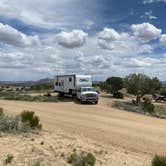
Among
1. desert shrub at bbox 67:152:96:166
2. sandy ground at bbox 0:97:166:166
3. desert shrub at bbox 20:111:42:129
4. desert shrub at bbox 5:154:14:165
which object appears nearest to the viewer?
desert shrub at bbox 5:154:14:165

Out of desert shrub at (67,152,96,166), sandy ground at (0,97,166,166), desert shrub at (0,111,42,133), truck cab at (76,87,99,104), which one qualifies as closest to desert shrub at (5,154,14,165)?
sandy ground at (0,97,166,166)

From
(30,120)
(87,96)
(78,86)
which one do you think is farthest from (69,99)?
(30,120)

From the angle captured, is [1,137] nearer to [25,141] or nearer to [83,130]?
[25,141]

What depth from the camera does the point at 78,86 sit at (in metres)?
41.8

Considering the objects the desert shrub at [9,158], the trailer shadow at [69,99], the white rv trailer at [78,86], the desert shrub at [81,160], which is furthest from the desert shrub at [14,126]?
the trailer shadow at [69,99]

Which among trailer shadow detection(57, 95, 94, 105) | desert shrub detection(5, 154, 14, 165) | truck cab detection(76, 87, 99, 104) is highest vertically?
truck cab detection(76, 87, 99, 104)

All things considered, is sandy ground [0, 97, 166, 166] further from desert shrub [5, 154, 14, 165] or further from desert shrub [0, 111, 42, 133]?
desert shrub [0, 111, 42, 133]

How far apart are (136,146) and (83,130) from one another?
14.1ft

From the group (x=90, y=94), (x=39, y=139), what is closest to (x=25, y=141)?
(x=39, y=139)

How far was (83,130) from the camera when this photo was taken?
60.5 feet

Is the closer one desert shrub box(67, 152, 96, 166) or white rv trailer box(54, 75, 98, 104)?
desert shrub box(67, 152, 96, 166)

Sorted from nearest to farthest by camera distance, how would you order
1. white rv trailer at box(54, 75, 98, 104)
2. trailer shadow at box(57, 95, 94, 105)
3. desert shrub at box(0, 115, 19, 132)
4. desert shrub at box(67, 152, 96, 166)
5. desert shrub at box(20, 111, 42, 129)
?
1. desert shrub at box(67, 152, 96, 166)
2. desert shrub at box(0, 115, 19, 132)
3. desert shrub at box(20, 111, 42, 129)
4. white rv trailer at box(54, 75, 98, 104)
5. trailer shadow at box(57, 95, 94, 105)

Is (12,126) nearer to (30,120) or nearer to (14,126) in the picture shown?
(14,126)

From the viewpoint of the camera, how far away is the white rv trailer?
38.9 meters
